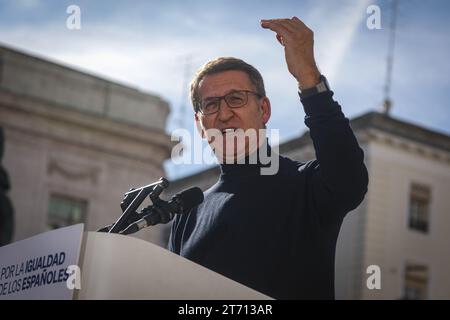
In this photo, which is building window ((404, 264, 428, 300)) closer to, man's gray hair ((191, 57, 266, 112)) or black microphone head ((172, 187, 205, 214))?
man's gray hair ((191, 57, 266, 112))

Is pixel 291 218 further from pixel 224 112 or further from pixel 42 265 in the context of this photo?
pixel 42 265

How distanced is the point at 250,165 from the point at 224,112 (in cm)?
22

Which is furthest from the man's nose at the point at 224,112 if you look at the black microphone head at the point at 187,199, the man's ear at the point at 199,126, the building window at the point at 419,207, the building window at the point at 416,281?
the building window at the point at 419,207

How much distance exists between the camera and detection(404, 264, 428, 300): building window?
22.1 m

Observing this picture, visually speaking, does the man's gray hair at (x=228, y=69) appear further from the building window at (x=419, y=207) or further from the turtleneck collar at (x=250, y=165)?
the building window at (x=419, y=207)

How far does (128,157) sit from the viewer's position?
21.7 meters

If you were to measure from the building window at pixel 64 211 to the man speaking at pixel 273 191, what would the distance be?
17.9 meters

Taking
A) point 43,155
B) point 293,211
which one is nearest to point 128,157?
point 43,155

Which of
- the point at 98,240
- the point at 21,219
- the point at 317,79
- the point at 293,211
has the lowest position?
the point at 98,240

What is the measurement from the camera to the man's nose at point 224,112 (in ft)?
9.35

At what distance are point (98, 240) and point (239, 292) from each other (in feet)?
1.12
